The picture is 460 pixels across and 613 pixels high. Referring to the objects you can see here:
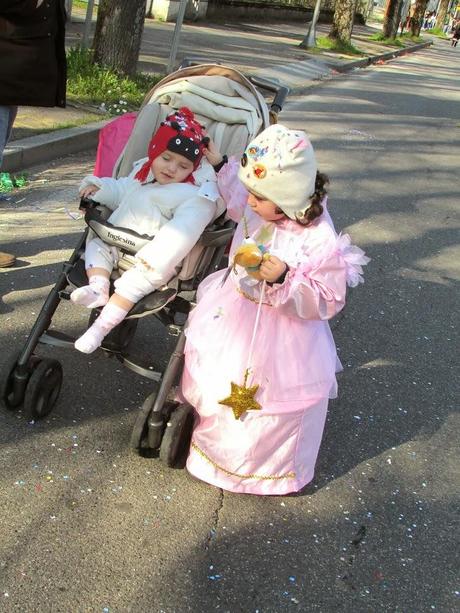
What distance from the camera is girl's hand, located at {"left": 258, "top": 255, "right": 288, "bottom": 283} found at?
8.89 feet

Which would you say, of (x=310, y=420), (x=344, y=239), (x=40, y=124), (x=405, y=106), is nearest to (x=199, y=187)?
(x=344, y=239)

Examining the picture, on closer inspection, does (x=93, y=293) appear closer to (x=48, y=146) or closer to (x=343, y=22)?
(x=48, y=146)

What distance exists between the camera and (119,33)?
923cm

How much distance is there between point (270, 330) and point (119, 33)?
23.7 feet

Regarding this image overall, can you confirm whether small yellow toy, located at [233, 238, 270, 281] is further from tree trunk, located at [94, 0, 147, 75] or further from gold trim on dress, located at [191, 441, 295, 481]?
tree trunk, located at [94, 0, 147, 75]

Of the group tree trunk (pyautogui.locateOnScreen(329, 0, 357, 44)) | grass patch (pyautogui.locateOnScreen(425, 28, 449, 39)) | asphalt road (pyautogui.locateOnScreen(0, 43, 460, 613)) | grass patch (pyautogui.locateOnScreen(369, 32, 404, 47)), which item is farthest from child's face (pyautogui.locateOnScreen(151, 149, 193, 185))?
grass patch (pyautogui.locateOnScreen(425, 28, 449, 39))

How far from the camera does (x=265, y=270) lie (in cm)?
272

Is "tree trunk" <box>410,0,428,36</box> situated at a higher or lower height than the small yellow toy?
higher

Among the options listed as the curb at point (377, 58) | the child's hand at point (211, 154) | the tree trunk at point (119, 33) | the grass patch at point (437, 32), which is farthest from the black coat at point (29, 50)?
the grass patch at point (437, 32)

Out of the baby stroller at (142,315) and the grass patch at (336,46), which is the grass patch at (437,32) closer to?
the grass patch at (336,46)

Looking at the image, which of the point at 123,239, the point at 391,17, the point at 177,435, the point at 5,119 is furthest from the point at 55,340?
the point at 391,17

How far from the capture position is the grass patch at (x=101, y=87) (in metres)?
8.63

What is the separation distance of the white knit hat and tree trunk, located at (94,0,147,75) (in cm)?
698

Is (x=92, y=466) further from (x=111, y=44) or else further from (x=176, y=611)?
(x=111, y=44)
